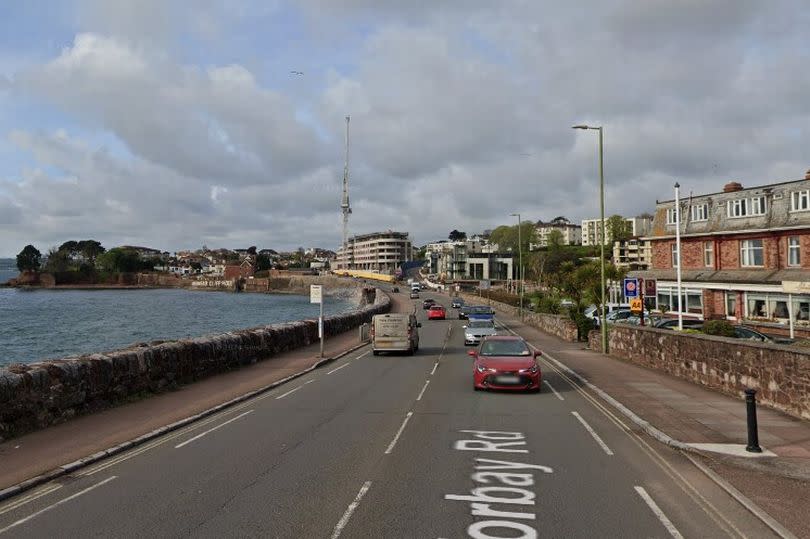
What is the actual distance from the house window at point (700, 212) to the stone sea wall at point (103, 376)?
32.1 m

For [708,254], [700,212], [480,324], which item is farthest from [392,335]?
[700,212]

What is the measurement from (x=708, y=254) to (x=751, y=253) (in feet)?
11.1

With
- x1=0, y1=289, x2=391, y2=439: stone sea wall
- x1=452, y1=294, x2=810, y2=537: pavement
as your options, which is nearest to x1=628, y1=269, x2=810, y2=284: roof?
x1=452, y1=294, x2=810, y2=537: pavement

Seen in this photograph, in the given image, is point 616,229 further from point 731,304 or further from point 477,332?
point 477,332

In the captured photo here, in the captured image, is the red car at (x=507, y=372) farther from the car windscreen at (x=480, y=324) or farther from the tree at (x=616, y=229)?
the tree at (x=616, y=229)

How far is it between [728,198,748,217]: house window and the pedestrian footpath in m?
23.2

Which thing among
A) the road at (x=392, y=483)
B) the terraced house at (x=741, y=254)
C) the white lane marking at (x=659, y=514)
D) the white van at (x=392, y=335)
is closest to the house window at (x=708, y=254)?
the terraced house at (x=741, y=254)

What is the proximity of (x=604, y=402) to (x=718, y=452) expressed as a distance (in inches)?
220

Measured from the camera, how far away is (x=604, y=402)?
15586mm

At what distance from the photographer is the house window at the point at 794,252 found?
34438mm

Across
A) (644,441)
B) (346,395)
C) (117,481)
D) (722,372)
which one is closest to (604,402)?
(722,372)

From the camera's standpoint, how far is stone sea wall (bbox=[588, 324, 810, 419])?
1255cm

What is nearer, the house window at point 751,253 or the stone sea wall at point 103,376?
the stone sea wall at point 103,376

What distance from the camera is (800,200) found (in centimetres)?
3431
